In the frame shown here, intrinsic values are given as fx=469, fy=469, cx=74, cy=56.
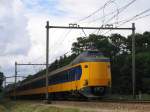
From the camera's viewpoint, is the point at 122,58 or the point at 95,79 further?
the point at 122,58

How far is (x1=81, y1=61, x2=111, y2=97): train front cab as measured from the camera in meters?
33.5

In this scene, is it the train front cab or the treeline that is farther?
the treeline

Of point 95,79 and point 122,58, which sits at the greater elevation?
point 122,58

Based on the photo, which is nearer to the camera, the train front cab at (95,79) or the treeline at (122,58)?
the train front cab at (95,79)

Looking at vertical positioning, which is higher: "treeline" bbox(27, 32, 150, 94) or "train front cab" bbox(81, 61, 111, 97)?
"treeline" bbox(27, 32, 150, 94)

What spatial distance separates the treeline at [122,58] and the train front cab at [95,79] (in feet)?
72.0

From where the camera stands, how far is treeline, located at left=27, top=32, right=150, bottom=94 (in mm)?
68625

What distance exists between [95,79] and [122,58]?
4567 centimetres

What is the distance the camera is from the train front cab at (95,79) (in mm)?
33500

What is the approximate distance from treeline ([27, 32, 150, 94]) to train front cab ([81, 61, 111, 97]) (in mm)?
21939

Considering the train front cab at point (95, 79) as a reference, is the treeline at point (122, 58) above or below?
above

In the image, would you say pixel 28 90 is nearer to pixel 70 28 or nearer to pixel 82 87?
pixel 70 28

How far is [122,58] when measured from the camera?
78.8 metres

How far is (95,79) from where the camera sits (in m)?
33.6
